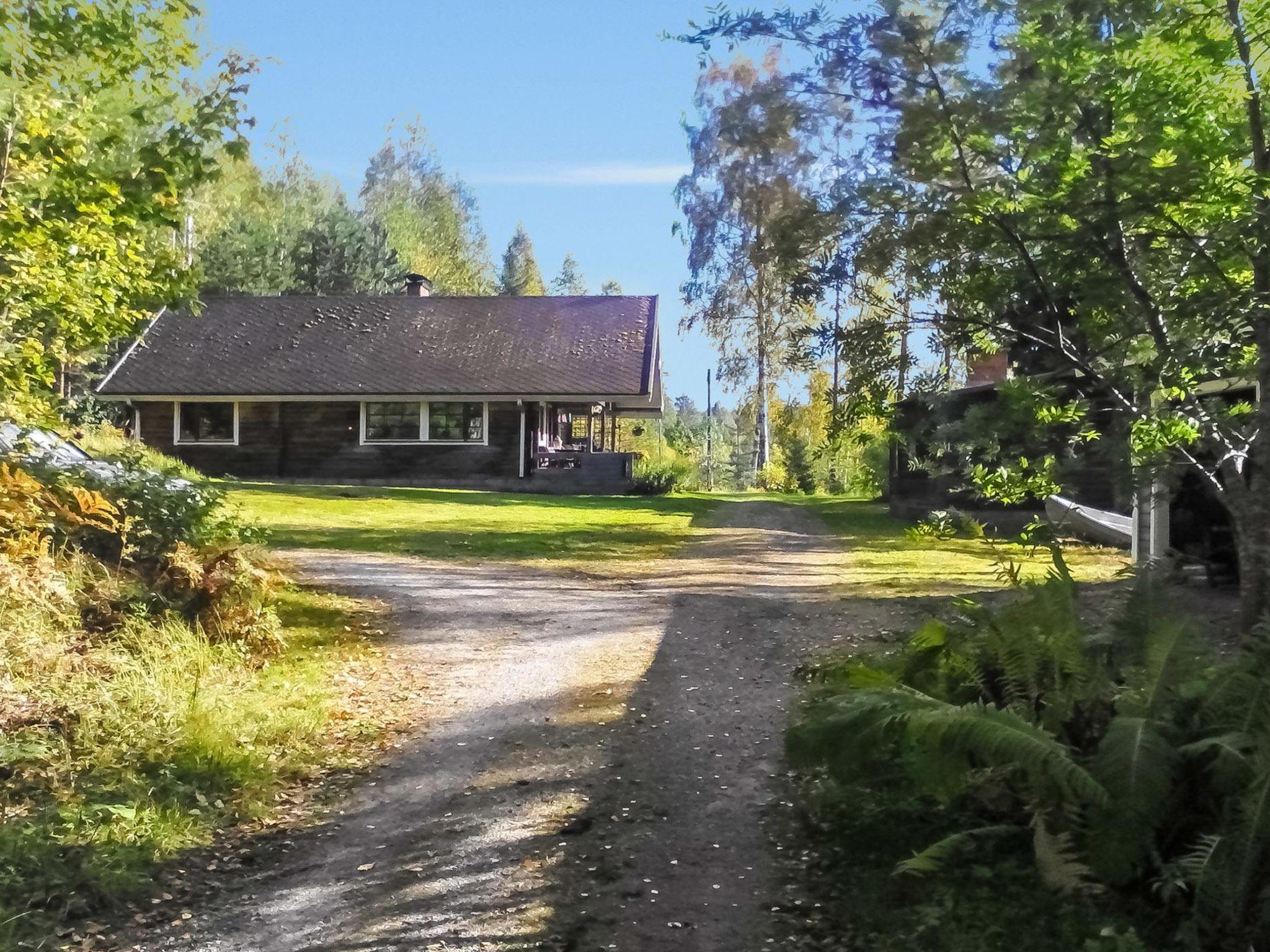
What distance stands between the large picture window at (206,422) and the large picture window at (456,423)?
5.56m

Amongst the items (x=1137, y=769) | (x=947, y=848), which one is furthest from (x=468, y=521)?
(x=1137, y=769)

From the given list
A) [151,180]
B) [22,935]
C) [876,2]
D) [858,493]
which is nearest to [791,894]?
[22,935]

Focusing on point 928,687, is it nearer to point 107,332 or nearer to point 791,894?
point 791,894

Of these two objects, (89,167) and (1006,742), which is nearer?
(1006,742)

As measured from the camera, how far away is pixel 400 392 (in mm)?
30234

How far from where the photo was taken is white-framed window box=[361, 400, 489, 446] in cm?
3070

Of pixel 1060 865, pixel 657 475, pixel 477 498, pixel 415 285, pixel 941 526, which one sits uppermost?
pixel 415 285

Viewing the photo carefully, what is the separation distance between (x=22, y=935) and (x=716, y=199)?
34.9 metres

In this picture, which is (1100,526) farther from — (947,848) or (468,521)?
(947,848)

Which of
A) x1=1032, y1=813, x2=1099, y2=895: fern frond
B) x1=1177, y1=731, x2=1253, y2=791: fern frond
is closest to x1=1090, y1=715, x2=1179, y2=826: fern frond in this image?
x1=1177, y1=731, x2=1253, y2=791: fern frond

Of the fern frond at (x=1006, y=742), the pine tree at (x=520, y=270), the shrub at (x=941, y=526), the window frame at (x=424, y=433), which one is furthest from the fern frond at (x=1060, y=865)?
the pine tree at (x=520, y=270)

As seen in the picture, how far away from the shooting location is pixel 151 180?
8.94m

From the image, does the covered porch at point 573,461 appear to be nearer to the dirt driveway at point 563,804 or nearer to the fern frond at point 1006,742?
the dirt driveway at point 563,804

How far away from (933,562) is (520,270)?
6078 centimetres
